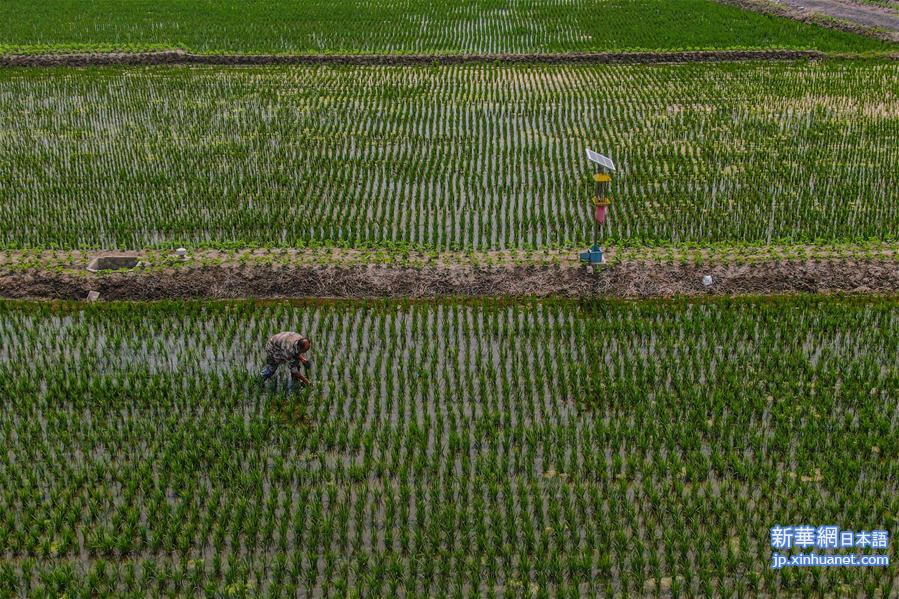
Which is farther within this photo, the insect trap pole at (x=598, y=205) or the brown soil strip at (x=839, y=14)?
the brown soil strip at (x=839, y=14)

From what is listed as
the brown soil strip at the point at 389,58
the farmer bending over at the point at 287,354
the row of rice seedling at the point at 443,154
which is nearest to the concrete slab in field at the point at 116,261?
the row of rice seedling at the point at 443,154

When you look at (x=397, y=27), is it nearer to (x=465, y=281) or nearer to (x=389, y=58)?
(x=389, y=58)

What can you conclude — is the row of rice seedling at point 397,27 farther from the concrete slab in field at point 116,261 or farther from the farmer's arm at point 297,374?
the farmer's arm at point 297,374

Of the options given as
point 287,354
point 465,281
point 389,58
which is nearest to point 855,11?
point 389,58

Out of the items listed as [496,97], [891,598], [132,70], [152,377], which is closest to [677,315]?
[891,598]

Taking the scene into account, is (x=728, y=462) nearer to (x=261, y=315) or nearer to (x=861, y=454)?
(x=861, y=454)

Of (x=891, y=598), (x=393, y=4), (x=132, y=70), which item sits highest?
(x=393, y=4)
